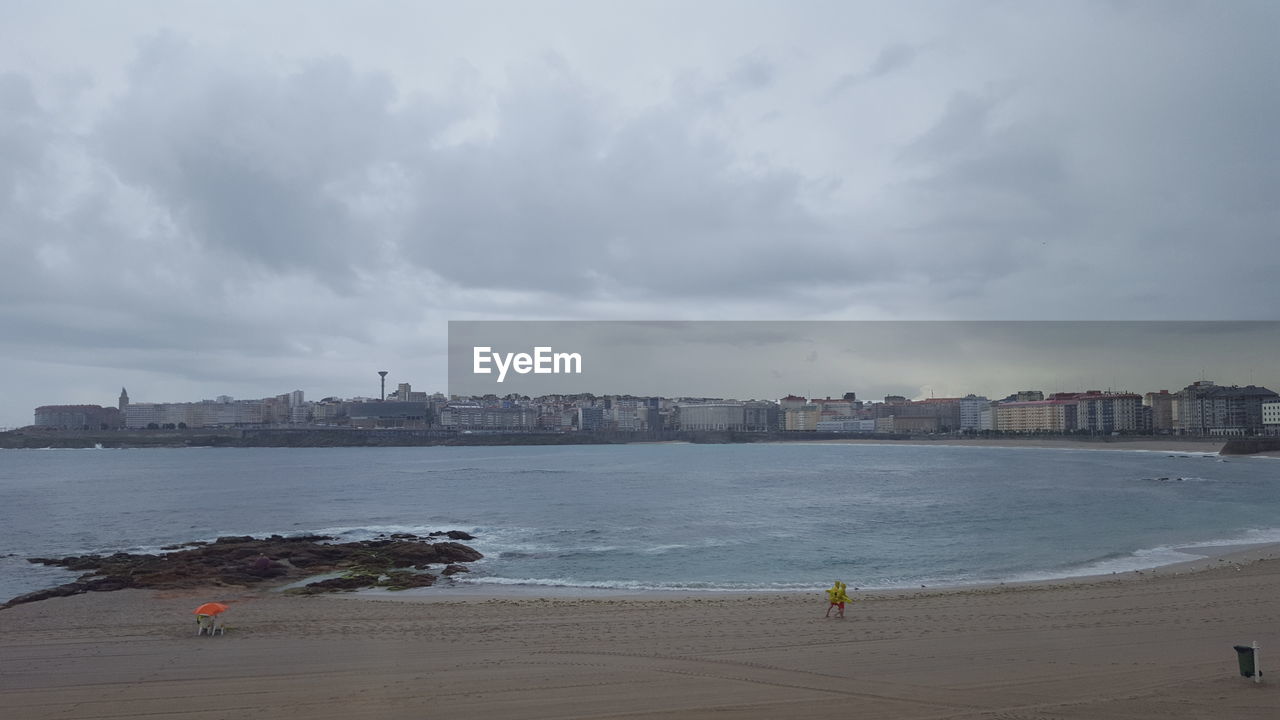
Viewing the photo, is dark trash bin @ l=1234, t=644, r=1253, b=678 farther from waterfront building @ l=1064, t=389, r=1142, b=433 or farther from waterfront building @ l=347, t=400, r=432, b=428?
waterfront building @ l=347, t=400, r=432, b=428

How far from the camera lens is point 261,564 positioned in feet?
58.2

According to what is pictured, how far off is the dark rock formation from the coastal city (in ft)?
409

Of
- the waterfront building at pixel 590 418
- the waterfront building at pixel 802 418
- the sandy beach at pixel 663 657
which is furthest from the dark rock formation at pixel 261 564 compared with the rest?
the waterfront building at pixel 802 418

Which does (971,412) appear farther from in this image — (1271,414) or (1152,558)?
(1152,558)

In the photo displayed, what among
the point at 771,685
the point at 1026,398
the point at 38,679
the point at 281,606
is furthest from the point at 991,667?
the point at 1026,398

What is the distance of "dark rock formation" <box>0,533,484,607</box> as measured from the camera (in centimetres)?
1620

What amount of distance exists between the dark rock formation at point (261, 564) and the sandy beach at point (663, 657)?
6.95 ft

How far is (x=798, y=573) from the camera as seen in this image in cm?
1752

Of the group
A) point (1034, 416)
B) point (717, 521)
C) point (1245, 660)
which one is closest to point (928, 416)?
point (1034, 416)

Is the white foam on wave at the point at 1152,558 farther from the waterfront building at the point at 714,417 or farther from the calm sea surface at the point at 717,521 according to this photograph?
the waterfront building at the point at 714,417

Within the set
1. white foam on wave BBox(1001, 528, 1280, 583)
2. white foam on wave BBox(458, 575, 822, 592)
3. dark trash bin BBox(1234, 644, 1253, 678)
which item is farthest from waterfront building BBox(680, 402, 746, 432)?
dark trash bin BBox(1234, 644, 1253, 678)

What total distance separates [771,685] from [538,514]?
23482mm

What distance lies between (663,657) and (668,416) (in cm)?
17119

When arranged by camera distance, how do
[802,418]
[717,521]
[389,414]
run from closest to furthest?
[717,521], [389,414], [802,418]
